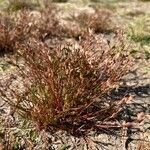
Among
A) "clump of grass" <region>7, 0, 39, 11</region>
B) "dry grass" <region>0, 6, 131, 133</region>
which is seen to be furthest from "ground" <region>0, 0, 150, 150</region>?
"clump of grass" <region>7, 0, 39, 11</region>

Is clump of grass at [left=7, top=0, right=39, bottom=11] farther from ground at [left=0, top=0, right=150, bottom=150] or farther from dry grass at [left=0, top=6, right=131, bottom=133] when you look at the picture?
→ dry grass at [left=0, top=6, right=131, bottom=133]

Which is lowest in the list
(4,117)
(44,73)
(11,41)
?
(4,117)

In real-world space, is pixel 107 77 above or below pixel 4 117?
above

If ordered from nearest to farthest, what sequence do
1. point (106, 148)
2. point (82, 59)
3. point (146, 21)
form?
point (106, 148)
point (82, 59)
point (146, 21)

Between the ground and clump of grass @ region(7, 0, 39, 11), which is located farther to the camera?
clump of grass @ region(7, 0, 39, 11)

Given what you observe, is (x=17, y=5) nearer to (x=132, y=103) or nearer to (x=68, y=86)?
(x=132, y=103)

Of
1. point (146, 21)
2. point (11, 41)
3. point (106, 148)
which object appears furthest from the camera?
point (146, 21)

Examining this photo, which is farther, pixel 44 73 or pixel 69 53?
pixel 69 53

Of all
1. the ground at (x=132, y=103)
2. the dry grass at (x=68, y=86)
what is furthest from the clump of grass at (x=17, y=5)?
the dry grass at (x=68, y=86)

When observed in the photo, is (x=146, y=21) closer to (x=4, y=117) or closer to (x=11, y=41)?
(x=11, y=41)

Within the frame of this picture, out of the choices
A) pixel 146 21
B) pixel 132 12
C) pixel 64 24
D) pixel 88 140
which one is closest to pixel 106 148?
pixel 88 140
